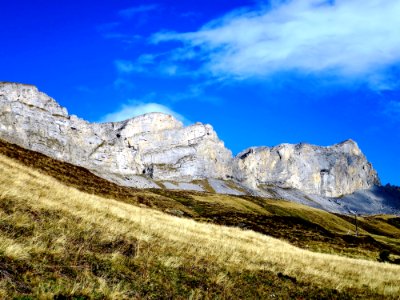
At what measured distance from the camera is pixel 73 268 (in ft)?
30.9

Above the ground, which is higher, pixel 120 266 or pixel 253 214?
pixel 253 214

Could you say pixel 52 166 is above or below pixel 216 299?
above

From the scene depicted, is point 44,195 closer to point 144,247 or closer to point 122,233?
point 122,233

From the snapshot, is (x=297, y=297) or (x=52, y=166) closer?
(x=297, y=297)

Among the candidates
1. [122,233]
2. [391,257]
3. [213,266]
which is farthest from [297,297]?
[391,257]

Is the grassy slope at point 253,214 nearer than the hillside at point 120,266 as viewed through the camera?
No

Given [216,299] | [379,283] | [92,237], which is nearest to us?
[216,299]

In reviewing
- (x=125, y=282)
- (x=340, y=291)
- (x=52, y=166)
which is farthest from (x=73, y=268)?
(x=52, y=166)

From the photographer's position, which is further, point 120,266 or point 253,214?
point 253,214

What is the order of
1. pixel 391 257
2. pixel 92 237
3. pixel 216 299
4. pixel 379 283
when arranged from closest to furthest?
pixel 216 299
pixel 92 237
pixel 379 283
pixel 391 257

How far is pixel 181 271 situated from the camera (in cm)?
1216

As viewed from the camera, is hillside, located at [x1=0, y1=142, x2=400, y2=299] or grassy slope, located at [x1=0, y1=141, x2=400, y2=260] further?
grassy slope, located at [x1=0, y1=141, x2=400, y2=260]

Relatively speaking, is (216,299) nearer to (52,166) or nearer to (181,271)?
(181,271)

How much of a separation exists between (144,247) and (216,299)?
185 inches
